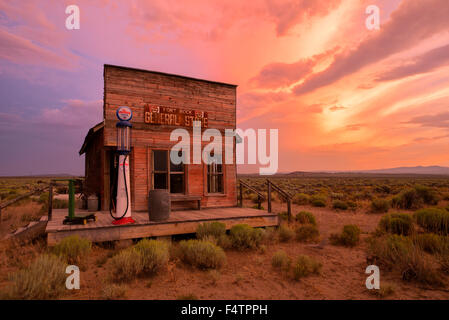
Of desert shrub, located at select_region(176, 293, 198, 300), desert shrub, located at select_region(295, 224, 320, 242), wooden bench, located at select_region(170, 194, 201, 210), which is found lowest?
desert shrub, located at select_region(295, 224, 320, 242)

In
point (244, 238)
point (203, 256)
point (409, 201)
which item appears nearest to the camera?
point (203, 256)

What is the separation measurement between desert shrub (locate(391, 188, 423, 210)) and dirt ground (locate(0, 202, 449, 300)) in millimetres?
10982

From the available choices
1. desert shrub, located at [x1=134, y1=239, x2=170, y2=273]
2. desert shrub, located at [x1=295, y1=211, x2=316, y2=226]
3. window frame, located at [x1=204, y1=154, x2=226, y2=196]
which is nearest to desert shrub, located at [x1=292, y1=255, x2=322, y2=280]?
desert shrub, located at [x1=134, y1=239, x2=170, y2=273]

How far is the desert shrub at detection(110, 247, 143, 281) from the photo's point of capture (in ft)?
15.5

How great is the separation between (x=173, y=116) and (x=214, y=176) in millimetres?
2981

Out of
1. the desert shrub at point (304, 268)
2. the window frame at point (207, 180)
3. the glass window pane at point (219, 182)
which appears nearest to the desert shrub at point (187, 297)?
the desert shrub at point (304, 268)

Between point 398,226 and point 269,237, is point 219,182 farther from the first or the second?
point 398,226

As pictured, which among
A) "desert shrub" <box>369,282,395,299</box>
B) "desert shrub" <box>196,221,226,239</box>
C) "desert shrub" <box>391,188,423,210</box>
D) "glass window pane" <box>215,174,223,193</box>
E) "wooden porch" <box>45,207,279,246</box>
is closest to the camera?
"desert shrub" <box>369,282,395,299</box>

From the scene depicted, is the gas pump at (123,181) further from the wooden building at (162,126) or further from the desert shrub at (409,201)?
the desert shrub at (409,201)

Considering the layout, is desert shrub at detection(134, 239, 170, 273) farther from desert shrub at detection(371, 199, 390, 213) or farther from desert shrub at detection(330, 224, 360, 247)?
desert shrub at detection(371, 199, 390, 213)

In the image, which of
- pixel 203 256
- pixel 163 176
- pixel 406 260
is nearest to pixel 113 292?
pixel 203 256

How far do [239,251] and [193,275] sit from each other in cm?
209

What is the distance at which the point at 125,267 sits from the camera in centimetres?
472

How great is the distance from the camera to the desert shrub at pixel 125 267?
15.5ft
